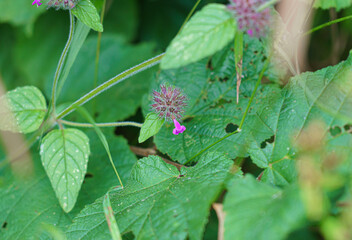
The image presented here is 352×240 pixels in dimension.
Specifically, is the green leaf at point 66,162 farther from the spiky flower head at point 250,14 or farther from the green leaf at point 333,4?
the green leaf at point 333,4

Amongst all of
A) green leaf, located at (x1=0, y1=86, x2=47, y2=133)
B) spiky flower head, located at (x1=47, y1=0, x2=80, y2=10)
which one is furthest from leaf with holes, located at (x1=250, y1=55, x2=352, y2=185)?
green leaf, located at (x1=0, y1=86, x2=47, y2=133)

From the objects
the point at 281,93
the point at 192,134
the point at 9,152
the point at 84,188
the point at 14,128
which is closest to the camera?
the point at 281,93

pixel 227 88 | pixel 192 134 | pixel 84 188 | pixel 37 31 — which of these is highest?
pixel 37 31

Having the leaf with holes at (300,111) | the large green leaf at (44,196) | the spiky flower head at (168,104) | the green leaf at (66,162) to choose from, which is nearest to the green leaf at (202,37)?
the spiky flower head at (168,104)

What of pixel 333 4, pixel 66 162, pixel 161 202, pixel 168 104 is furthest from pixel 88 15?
pixel 333 4

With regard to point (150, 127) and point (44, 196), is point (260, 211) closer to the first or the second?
point (150, 127)

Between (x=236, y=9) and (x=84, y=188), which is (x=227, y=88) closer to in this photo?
(x=236, y=9)

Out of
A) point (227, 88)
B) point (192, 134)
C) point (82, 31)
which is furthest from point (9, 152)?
point (227, 88)
